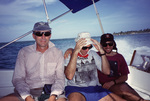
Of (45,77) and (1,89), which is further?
(1,89)

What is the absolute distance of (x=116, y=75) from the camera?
83.2 inches

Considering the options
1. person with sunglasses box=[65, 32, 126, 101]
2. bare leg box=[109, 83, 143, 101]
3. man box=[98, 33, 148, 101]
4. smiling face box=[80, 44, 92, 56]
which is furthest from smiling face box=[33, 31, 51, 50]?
bare leg box=[109, 83, 143, 101]

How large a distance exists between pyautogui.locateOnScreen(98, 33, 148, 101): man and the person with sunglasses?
21 cm

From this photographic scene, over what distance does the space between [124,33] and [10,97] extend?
50.4 meters

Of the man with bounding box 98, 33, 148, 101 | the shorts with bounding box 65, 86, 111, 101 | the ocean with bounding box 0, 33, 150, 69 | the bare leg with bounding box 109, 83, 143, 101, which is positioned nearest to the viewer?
the shorts with bounding box 65, 86, 111, 101

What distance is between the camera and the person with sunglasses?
5.36 feet

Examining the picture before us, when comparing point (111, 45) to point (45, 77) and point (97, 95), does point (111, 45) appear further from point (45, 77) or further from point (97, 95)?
point (45, 77)

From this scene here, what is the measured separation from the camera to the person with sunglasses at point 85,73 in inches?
64.3

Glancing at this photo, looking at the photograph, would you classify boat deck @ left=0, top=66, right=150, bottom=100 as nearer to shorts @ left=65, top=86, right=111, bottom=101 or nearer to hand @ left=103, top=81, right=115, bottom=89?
hand @ left=103, top=81, right=115, bottom=89

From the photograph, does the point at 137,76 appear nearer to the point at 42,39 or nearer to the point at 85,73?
the point at 85,73

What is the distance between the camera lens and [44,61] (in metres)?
1.85

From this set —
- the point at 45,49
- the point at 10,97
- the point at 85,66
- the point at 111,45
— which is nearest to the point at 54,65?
the point at 45,49

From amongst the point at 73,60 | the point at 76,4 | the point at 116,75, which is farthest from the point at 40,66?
the point at 76,4

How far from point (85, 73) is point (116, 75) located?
25.6 inches
